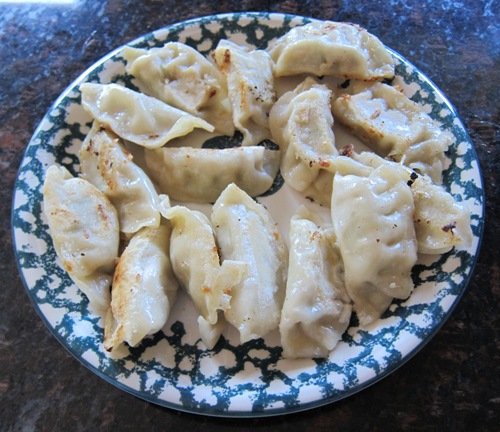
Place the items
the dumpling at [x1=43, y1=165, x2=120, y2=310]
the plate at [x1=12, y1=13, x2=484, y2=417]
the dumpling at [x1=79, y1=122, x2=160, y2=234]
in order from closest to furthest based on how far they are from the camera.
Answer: the plate at [x1=12, y1=13, x2=484, y2=417], the dumpling at [x1=43, y1=165, x2=120, y2=310], the dumpling at [x1=79, y1=122, x2=160, y2=234]

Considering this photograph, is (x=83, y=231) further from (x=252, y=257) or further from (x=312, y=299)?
(x=312, y=299)

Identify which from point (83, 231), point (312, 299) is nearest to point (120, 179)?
point (83, 231)

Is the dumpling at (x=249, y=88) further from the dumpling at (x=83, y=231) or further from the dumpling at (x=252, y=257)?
the dumpling at (x=83, y=231)

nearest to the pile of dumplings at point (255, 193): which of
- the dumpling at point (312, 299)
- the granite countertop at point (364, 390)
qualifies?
the dumpling at point (312, 299)

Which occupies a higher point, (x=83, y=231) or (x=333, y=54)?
(x=333, y=54)

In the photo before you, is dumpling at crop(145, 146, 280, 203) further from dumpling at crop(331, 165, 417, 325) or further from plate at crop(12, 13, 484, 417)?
dumpling at crop(331, 165, 417, 325)

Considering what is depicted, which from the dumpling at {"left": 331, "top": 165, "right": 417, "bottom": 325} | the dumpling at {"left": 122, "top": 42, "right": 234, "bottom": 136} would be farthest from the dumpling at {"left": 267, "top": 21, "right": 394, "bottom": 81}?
the dumpling at {"left": 331, "top": 165, "right": 417, "bottom": 325}

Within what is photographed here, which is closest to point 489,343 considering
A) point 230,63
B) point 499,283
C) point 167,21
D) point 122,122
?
point 499,283

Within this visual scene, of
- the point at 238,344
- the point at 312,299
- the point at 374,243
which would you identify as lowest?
the point at 238,344
